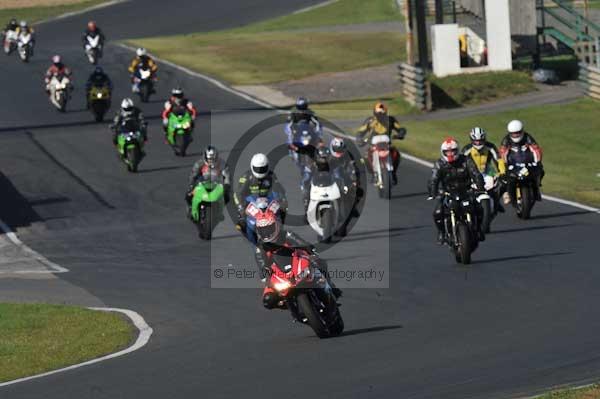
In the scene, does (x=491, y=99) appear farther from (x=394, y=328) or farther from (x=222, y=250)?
(x=394, y=328)

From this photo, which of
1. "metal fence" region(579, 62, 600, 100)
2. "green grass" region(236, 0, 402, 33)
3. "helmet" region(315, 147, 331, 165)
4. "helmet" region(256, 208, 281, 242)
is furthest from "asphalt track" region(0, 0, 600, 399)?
"green grass" region(236, 0, 402, 33)

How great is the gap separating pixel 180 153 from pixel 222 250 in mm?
12023

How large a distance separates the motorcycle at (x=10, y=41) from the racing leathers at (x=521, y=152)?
37.0 m

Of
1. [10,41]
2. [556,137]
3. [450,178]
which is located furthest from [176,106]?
[10,41]

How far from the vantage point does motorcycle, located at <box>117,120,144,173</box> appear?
113ft

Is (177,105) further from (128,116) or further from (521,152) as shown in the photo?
(521,152)

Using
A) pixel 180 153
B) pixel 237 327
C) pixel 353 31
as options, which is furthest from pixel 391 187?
pixel 353 31

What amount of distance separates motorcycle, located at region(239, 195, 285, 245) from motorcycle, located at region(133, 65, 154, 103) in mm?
25876

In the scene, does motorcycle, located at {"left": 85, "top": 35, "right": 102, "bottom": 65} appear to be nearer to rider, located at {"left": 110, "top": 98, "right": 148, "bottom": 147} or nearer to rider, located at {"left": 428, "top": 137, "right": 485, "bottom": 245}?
rider, located at {"left": 110, "top": 98, "right": 148, "bottom": 147}

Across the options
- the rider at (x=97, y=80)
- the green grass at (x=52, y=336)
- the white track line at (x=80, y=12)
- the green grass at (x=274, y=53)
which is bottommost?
the green grass at (x=274, y=53)

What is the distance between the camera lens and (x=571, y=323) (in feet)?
52.6

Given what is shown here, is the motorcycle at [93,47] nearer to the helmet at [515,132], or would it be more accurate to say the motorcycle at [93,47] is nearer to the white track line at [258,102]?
the white track line at [258,102]

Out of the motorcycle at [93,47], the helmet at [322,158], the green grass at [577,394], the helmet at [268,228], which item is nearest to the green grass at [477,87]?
the motorcycle at [93,47]

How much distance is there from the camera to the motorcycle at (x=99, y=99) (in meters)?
42.9
